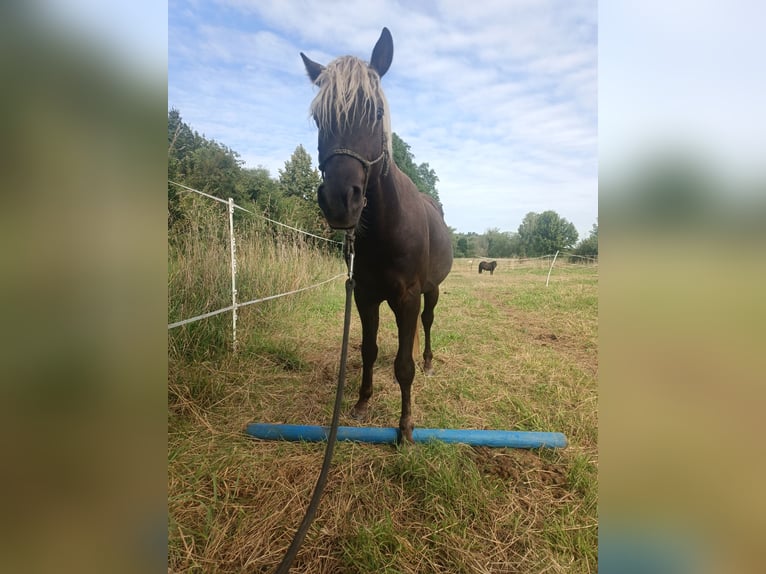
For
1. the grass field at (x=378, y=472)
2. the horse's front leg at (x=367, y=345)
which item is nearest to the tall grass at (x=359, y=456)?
the grass field at (x=378, y=472)

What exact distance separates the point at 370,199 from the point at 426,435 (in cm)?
167

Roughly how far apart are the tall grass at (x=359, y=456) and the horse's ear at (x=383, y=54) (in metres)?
2.00

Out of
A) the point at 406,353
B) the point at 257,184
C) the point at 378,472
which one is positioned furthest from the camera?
the point at 257,184

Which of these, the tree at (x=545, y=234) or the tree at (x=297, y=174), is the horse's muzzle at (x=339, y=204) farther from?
the tree at (x=545, y=234)

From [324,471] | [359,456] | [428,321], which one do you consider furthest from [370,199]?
[428,321]

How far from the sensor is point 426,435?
7.65 feet

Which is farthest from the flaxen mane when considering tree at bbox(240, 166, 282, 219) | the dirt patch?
tree at bbox(240, 166, 282, 219)

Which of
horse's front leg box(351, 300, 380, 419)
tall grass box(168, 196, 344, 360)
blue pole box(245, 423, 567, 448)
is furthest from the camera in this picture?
tall grass box(168, 196, 344, 360)

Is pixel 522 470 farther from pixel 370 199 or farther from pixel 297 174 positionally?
pixel 297 174

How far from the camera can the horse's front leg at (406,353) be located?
2340 millimetres

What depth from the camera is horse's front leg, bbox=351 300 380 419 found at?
2607mm

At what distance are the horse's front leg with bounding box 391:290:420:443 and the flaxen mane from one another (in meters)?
1.20

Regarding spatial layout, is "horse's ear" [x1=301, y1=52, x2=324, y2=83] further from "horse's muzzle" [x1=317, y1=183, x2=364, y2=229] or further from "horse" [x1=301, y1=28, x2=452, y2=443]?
"horse's muzzle" [x1=317, y1=183, x2=364, y2=229]
